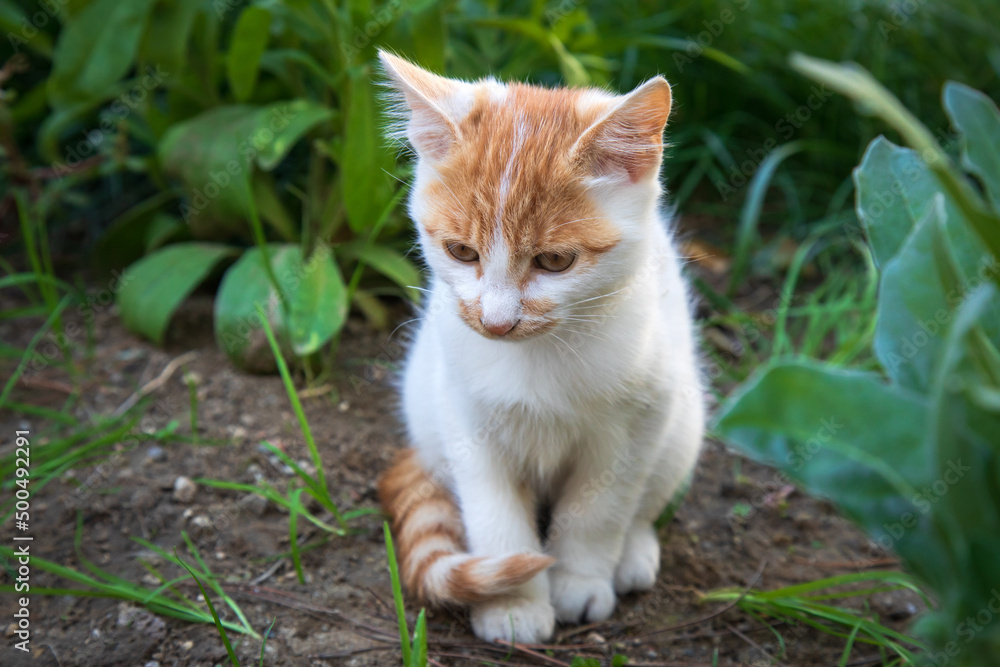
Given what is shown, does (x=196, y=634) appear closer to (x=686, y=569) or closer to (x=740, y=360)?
(x=686, y=569)

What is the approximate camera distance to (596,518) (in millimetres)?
1865

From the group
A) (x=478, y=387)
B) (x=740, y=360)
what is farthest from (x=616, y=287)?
(x=740, y=360)

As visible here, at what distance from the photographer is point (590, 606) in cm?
189

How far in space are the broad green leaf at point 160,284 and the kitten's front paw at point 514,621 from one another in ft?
4.90

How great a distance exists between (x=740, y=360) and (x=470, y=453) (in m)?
1.51

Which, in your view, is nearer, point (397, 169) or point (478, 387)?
point (478, 387)

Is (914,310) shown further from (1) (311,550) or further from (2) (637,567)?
(1) (311,550)

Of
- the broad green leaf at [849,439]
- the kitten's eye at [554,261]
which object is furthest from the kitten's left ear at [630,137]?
the broad green leaf at [849,439]

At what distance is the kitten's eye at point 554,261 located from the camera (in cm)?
155

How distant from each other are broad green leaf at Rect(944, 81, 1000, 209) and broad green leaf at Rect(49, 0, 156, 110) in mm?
2403

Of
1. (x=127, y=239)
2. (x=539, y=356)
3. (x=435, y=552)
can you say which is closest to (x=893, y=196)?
(x=539, y=356)

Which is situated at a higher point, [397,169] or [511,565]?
[397,169]

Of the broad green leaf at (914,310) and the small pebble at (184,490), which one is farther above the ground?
the broad green leaf at (914,310)

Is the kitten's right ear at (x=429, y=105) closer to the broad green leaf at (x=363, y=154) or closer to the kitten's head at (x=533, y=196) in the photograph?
the kitten's head at (x=533, y=196)
